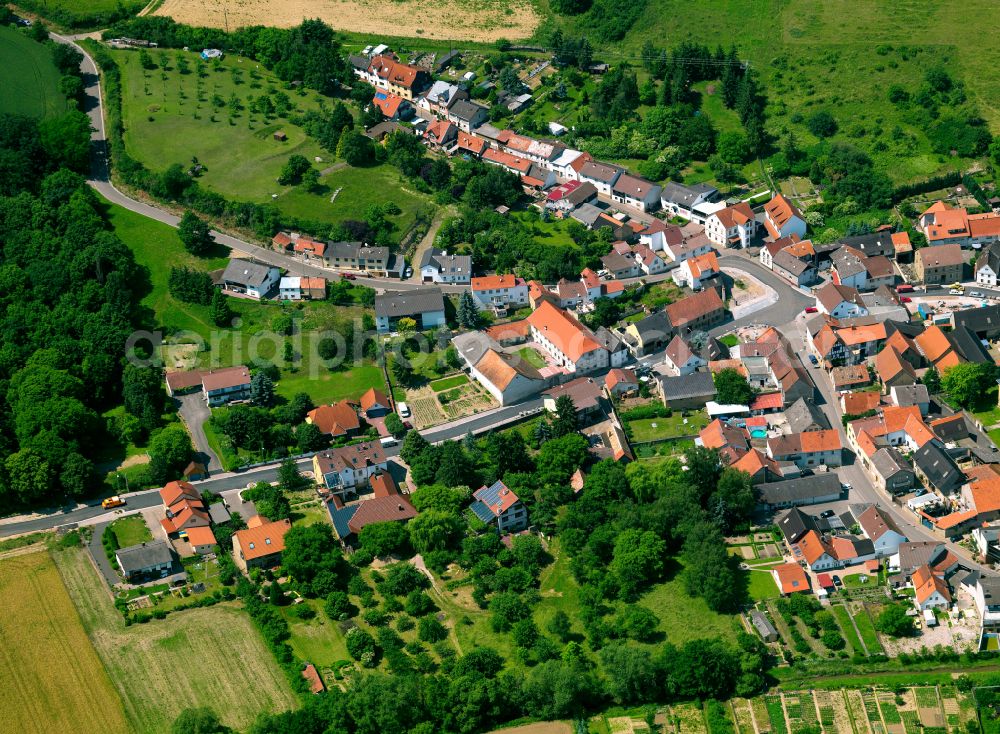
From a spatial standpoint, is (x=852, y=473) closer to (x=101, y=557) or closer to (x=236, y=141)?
(x=101, y=557)

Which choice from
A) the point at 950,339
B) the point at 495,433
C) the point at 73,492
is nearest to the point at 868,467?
the point at 950,339

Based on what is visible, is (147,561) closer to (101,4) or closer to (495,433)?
(495,433)

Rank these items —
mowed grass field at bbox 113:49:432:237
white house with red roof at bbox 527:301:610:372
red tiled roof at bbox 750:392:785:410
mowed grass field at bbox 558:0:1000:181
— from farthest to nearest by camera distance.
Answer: mowed grass field at bbox 558:0:1000:181 < mowed grass field at bbox 113:49:432:237 < white house with red roof at bbox 527:301:610:372 < red tiled roof at bbox 750:392:785:410

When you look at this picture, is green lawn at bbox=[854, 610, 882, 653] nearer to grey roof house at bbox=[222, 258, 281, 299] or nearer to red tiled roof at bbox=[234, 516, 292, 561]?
red tiled roof at bbox=[234, 516, 292, 561]

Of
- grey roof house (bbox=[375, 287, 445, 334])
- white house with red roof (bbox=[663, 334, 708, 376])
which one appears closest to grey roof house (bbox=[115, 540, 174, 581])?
grey roof house (bbox=[375, 287, 445, 334])

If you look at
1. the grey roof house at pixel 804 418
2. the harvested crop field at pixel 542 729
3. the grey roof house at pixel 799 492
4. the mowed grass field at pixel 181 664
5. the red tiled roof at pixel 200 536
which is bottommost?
the mowed grass field at pixel 181 664

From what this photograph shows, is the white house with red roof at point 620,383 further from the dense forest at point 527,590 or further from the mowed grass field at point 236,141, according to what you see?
the mowed grass field at point 236,141

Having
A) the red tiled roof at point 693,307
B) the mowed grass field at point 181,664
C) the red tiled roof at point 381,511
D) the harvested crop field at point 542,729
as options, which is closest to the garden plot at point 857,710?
the harvested crop field at point 542,729
